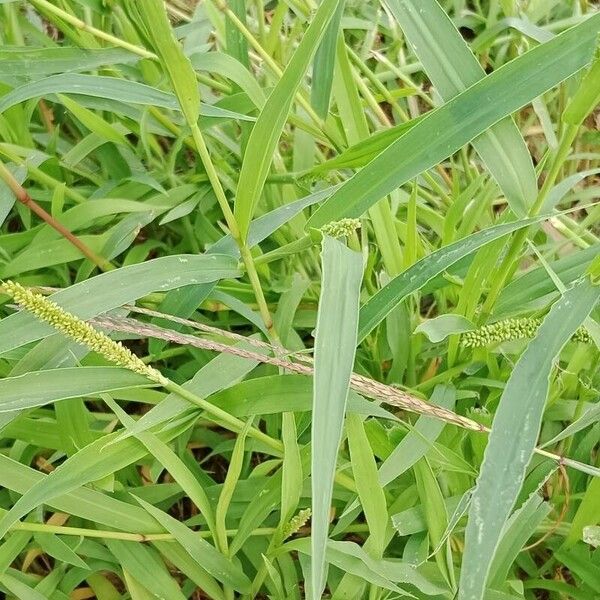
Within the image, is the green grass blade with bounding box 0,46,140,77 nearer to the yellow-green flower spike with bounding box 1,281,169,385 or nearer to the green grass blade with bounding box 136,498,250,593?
the yellow-green flower spike with bounding box 1,281,169,385

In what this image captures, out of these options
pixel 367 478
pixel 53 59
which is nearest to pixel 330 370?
pixel 367 478

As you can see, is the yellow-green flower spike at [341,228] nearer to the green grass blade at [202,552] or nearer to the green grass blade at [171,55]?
the green grass blade at [171,55]

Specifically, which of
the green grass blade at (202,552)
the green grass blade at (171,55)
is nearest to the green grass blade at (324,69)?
the green grass blade at (171,55)

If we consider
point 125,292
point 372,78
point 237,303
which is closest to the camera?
point 125,292

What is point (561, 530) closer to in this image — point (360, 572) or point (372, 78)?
point (360, 572)

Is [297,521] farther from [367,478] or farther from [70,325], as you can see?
[70,325]

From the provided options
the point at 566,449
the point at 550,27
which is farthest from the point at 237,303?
the point at 550,27

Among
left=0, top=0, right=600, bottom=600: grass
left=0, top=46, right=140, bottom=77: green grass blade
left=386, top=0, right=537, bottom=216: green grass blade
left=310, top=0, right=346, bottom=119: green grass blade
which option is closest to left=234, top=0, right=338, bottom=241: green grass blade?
left=0, top=0, right=600, bottom=600: grass

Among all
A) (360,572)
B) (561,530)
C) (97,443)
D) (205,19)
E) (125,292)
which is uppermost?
(205,19)
